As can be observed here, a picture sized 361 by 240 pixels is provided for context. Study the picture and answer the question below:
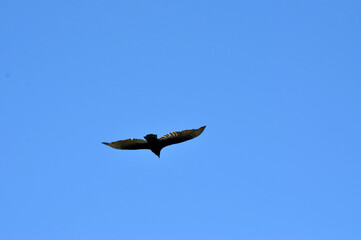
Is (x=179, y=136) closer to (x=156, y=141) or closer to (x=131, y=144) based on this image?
(x=156, y=141)

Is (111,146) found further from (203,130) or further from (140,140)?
(203,130)

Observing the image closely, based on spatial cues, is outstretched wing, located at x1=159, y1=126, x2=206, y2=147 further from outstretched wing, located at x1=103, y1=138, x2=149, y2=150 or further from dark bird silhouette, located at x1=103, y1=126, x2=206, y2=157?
outstretched wing, located at x1=103, y1=138, x2=149, y2=150

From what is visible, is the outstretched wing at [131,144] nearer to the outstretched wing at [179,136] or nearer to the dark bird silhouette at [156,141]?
the dark bird silhouette at [156,141]

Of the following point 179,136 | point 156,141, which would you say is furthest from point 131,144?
point 179,136

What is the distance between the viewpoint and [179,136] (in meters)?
20.4

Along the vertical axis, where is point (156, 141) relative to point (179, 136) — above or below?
below

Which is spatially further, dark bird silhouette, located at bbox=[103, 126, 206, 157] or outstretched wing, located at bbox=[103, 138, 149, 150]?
outstretched wing, located at bbox=[103, 138, 149, 150]

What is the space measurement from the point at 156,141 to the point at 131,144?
116 cm

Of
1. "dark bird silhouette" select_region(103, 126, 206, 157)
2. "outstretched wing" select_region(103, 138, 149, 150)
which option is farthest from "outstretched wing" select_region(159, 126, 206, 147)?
"outstretched wing" select_region(103, 138, 149, 150)

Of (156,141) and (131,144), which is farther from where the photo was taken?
(131,144)

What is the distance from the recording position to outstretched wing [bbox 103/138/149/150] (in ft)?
→ 66.6

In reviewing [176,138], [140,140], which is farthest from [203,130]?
[140,140]

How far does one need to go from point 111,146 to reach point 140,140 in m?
1.31

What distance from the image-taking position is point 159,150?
21.0m
